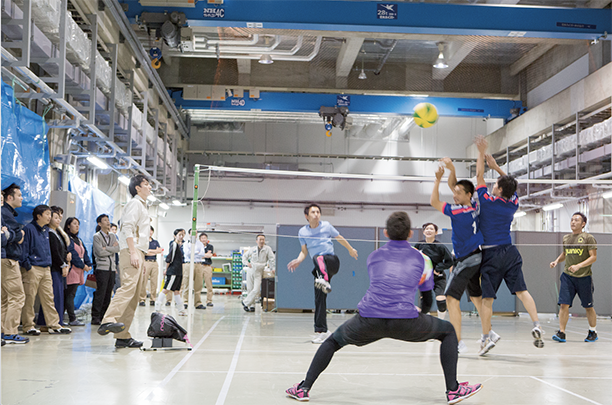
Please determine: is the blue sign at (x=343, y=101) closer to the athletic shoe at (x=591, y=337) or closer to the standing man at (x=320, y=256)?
the standing man at (x=320, y=256)

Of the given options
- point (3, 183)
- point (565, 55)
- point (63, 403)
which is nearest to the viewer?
point (63, 403)

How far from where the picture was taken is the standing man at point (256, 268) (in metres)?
13.0

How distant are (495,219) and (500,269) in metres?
0.54

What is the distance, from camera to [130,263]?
6.41m

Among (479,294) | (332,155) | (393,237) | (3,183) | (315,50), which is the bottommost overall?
(479,294)

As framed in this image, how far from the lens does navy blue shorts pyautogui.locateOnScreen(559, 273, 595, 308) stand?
328 inches

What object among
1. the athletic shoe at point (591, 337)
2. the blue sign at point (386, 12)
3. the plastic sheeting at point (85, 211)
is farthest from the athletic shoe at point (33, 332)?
the blue sign at point (386, 12)

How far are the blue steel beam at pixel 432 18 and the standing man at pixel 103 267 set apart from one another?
4.52 metres

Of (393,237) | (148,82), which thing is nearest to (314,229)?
(393,237)

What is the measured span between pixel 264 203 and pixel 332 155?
335cm

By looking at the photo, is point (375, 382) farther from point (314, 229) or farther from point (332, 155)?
point (332, 155)

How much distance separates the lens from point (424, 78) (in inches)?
724

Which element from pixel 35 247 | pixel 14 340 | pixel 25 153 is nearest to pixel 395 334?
pixel 14 340

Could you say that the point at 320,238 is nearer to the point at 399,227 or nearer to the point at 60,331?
the point at 399,227
